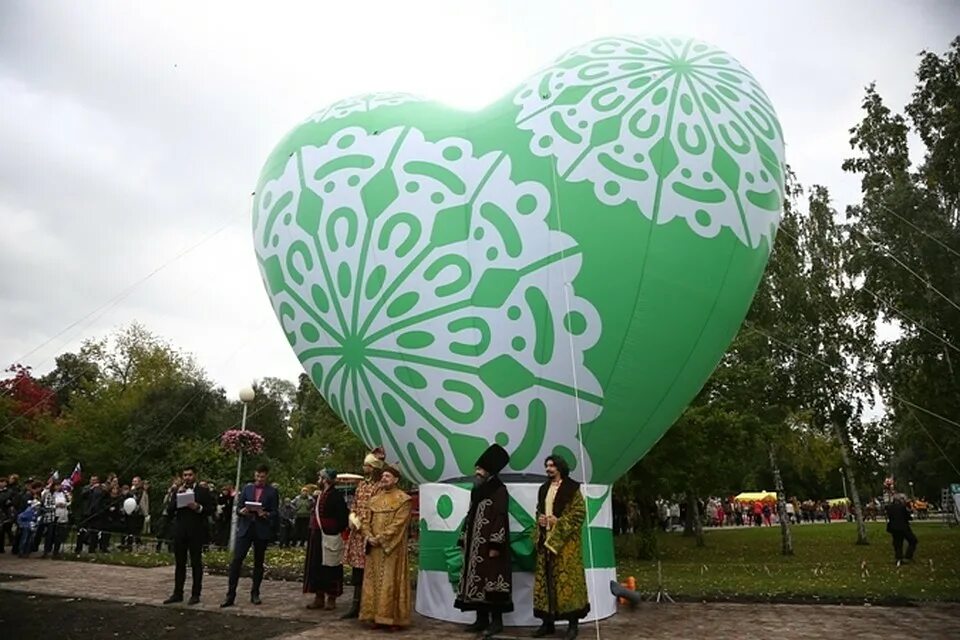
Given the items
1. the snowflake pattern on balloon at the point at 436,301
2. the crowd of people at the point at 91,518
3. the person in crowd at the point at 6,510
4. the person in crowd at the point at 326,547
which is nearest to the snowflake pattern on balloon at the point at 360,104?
the snowflake pattern on balloon at the point at 436,301

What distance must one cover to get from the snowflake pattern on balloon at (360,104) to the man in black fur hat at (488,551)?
14.0ft

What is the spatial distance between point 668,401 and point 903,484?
171 feet

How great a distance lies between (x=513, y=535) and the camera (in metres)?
6.98

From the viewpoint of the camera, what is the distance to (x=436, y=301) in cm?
730

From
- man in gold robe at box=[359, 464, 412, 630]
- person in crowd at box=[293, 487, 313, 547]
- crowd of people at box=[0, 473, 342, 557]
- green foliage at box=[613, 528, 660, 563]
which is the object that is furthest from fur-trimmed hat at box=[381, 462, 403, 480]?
green foliage at box=[613, 528, 660, 563]

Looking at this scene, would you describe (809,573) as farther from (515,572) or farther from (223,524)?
(223,524)

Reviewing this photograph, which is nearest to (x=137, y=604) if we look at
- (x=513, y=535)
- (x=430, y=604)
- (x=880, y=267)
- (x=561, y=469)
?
(x=430, y=604)

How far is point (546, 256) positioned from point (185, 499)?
16.4ft

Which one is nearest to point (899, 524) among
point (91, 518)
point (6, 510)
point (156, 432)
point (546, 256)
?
point (546, 256)

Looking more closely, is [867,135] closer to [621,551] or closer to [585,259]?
[621,551]

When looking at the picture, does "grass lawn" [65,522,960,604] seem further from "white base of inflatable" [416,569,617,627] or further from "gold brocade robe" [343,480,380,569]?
"gold brocade robe" [343,480,380,569]

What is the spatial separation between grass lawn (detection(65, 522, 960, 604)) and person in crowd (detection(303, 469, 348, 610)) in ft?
10.8

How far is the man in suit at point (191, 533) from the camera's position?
27.4 ft

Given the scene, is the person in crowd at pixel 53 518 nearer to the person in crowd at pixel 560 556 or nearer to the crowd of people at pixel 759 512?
the person in crowd at pixel 560 556
